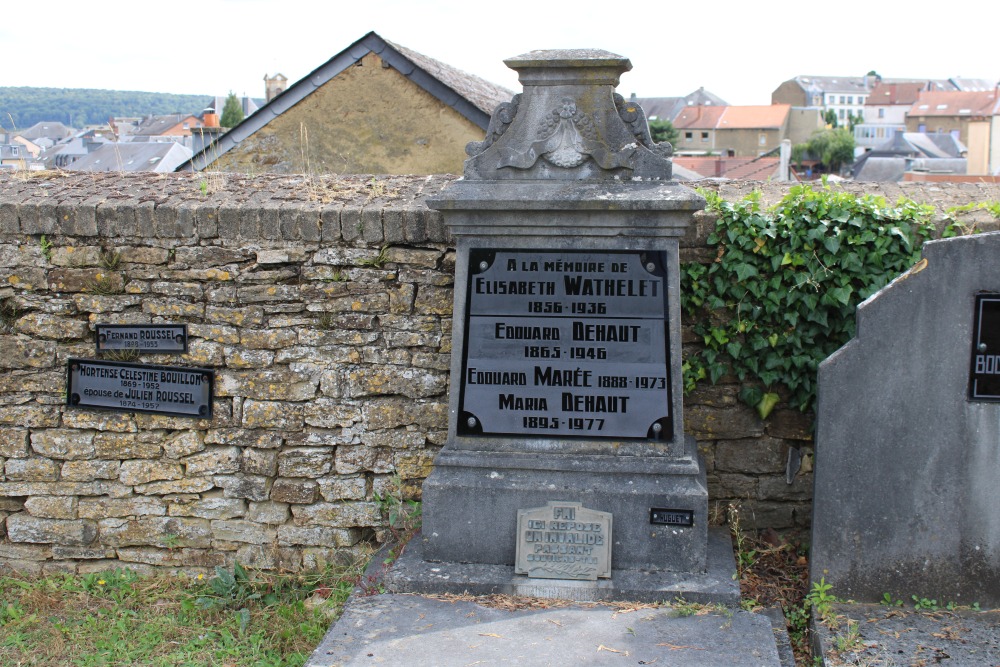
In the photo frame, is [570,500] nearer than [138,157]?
Yes

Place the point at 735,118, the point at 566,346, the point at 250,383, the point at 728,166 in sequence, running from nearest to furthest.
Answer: the point at 566,346
the point at 250,383
the point at 728,166
the point at 735,118

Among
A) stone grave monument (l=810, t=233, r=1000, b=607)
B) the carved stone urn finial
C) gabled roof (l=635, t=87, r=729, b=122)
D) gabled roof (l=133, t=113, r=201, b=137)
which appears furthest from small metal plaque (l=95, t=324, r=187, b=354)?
gabled roof (l=635, t=87, r=729, b=122)

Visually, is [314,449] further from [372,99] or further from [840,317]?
[372,99]

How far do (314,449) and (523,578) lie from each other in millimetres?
1366

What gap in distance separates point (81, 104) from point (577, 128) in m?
88.3

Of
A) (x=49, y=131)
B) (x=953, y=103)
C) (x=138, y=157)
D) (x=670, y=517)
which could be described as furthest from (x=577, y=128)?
(x=953, y=103)

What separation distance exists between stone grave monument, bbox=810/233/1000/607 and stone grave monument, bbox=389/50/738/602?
59 centimetres

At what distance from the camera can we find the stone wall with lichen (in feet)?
14.7

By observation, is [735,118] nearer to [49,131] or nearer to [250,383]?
[49,131]

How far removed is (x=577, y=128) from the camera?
3895 millimetres

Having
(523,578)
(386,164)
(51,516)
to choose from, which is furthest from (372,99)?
(523,578)

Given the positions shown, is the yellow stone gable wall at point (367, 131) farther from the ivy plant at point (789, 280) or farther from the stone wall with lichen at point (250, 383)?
the ivy plant at point (789, 280)

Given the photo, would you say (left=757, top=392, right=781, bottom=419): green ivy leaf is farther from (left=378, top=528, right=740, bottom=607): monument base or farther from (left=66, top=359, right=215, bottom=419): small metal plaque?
(left=66, top=359, right=215, bottom=419): small metal plaque

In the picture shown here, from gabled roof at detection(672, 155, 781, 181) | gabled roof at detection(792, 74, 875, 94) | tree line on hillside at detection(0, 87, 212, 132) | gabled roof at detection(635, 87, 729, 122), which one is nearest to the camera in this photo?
gabled roof at detection(672, 155, 781, 181)
